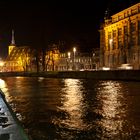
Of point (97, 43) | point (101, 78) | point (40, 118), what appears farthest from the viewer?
point (97, 43)

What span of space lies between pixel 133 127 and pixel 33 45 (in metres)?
101

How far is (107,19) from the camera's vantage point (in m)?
136

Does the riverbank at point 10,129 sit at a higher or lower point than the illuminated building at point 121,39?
lower

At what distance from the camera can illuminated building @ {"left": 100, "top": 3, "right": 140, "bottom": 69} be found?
10956 cm

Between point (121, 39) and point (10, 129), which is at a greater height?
point (121, 39)

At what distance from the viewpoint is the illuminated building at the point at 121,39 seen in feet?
359

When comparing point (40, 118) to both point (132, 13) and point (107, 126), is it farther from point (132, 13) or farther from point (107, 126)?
point (132, 13)

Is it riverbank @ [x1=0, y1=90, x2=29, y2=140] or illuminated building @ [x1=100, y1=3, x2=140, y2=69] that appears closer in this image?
riverbank @ [x1=0, y1=90, x2=29, y2=140]

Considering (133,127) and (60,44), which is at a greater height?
(60,44)

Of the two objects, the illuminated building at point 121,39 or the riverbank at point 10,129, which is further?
the illuminated building at point 121,39

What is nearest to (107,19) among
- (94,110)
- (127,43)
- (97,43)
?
(97,43)

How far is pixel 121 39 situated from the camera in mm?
122875

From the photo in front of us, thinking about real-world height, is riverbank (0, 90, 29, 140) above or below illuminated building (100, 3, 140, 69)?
below

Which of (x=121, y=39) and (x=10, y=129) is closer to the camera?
(x=10, y=129)
